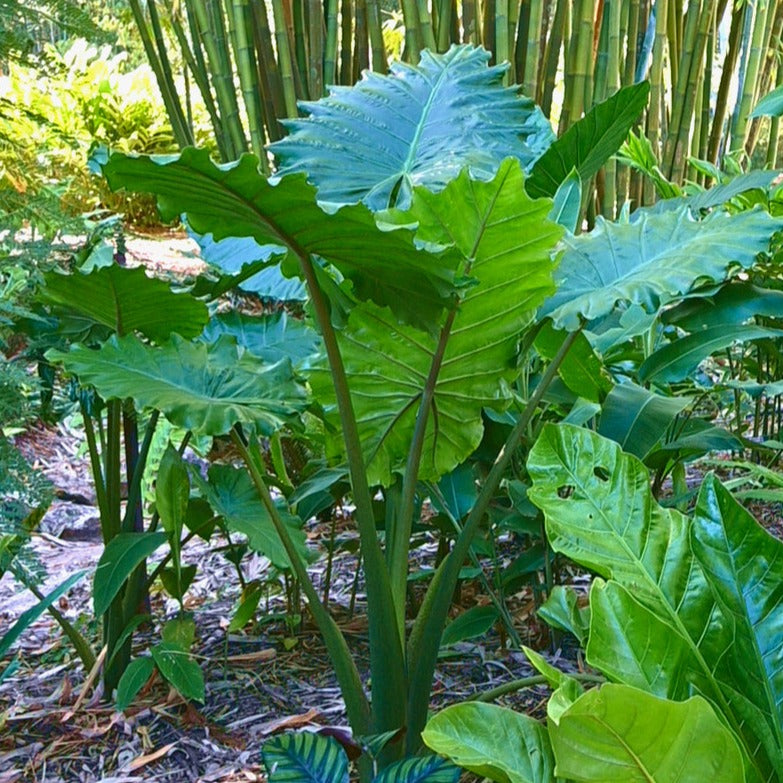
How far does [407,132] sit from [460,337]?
38 cm

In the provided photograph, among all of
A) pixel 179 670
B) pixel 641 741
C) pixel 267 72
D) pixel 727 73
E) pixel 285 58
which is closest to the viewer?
pixel 641 741

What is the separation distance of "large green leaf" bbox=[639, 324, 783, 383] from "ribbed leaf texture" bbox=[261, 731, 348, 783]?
69cm

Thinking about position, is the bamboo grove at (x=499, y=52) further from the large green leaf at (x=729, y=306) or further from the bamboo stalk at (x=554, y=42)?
the large green leaf at (x=729, y=306)

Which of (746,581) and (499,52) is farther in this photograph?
(499,52)

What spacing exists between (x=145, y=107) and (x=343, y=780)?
534cm

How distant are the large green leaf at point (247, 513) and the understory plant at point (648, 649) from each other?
0.38 metres

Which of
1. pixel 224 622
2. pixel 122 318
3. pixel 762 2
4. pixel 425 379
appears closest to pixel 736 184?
pixel 425 379

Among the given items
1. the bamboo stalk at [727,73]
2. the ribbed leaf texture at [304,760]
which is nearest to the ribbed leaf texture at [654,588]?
the ribbed leaf texture at [304,760]

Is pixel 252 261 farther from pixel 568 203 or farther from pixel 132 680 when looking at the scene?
pixel 132 680

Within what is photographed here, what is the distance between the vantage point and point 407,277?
901 mm

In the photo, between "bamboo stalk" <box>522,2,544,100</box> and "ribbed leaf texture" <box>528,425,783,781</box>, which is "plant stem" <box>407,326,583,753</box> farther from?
"bamboo stalk" <box>522,2,544,100</box>

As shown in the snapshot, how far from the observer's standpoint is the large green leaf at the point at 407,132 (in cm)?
125

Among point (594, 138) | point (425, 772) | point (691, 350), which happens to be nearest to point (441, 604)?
point (425, 772)

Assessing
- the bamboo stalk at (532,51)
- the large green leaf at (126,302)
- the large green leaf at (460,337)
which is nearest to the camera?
the large green leaf at (460,337)
